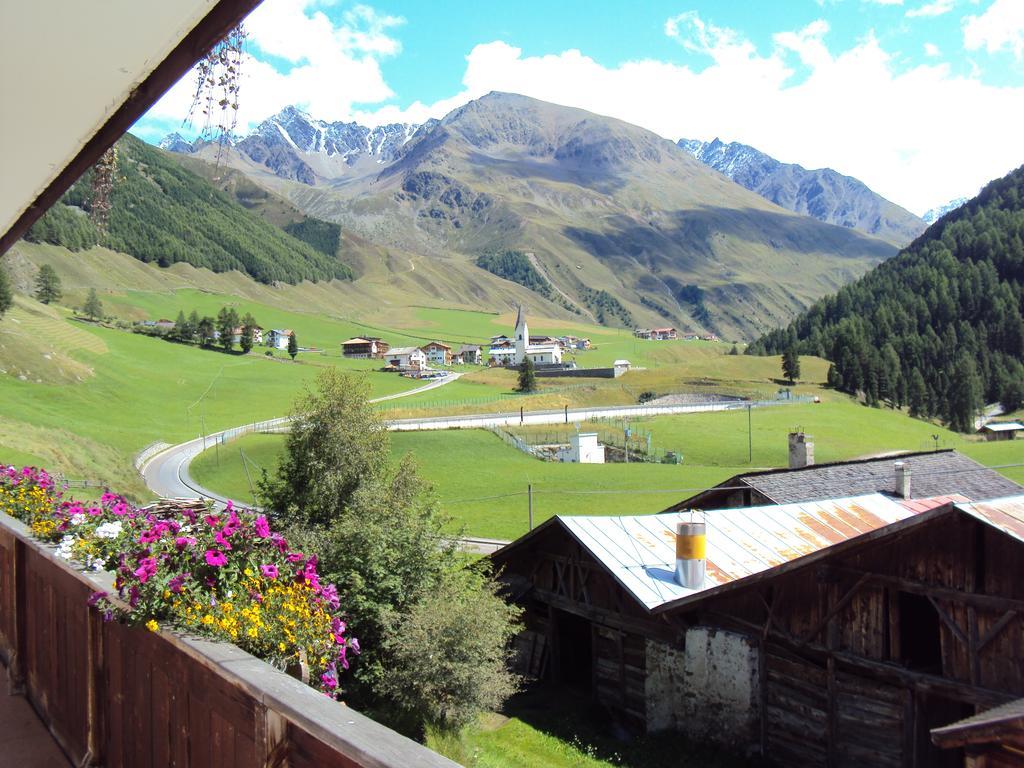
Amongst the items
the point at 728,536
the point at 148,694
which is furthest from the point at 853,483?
the point at 148,694

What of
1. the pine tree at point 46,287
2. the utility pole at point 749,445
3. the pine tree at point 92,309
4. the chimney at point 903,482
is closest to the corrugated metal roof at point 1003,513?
the chimney at point 903,482

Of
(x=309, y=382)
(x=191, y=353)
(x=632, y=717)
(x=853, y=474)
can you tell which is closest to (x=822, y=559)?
(x=632, y=717)

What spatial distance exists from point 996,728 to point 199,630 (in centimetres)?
641

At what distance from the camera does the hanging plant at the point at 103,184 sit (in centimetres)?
400

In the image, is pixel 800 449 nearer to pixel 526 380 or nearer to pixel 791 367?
pixel 526 380

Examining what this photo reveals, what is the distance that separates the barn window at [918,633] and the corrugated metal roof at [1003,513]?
249cm

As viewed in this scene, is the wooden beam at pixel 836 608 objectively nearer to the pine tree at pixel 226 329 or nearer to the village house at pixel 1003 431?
the village house at pixel 1003 431

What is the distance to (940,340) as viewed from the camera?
173m

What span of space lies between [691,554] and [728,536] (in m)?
2.93

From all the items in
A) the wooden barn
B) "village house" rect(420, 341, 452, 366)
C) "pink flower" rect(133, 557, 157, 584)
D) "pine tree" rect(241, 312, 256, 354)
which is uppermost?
"pine tree" rect(241, 312, 256, 354)

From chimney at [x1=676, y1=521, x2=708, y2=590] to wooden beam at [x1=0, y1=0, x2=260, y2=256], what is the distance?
17010 millimetres

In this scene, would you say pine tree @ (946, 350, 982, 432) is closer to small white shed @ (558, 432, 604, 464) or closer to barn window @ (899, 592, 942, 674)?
small white shed @ (558, 432, 604, 464)

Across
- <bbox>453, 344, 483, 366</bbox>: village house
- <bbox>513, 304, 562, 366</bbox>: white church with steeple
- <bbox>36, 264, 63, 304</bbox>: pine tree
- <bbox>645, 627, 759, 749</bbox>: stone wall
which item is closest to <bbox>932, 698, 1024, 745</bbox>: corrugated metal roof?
<bbox>645, 627, 759, 749</bbox>: stone wall

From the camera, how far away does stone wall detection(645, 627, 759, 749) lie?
17203 mm
